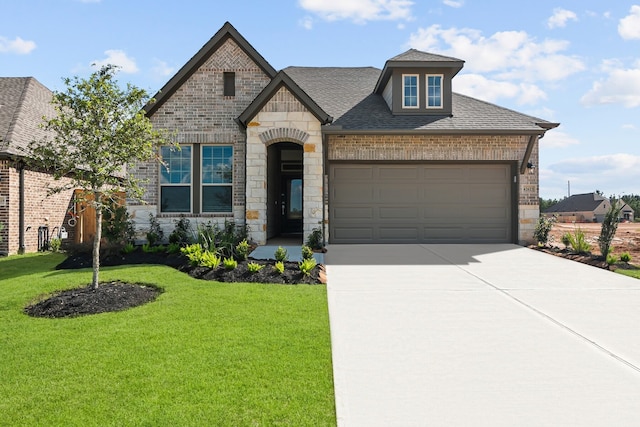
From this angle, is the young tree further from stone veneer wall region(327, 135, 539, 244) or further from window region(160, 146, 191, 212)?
stone veneer wall region(327, 135, 539, 244)

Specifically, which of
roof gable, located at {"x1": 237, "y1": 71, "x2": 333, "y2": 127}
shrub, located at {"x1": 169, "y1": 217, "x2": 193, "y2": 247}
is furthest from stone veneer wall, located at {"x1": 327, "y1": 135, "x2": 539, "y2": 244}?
shrub, located at {"x1": 169, "y1": 217, "x2": 193, "y2": 247}

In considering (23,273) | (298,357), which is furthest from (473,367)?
(23,273)

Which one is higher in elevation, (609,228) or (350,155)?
(350,155)

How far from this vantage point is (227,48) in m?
13.0

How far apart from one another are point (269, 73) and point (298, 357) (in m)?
10.6

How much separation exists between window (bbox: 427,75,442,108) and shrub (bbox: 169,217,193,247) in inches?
355

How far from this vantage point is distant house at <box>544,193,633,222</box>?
183 ft

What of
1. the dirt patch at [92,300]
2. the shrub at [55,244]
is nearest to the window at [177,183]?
the shrub at [55,244]

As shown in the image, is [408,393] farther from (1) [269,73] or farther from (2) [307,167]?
(1) [269,73]

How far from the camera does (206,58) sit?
13.0 m

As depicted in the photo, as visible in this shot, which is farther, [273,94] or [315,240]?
[273,94]

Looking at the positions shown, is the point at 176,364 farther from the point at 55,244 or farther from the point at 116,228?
the point at 55,244

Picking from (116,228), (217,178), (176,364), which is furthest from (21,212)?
(176,364)

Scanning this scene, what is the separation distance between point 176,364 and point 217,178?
941 cm
